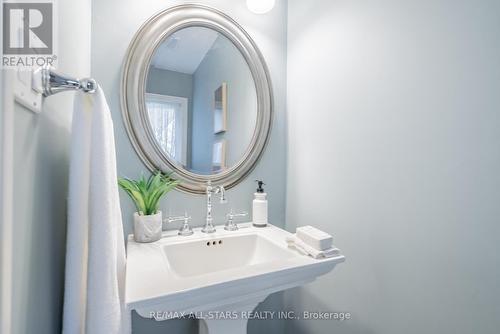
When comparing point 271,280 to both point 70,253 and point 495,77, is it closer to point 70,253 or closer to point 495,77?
point 70,253

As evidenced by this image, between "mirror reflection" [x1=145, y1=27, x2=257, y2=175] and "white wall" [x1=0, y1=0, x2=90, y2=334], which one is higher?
"mirror reflection" [x1=145, y1=27, x2=257, y2=175]

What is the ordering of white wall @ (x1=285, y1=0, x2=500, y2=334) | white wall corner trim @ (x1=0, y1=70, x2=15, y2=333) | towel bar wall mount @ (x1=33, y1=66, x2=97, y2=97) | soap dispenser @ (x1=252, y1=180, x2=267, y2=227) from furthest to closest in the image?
soap dispenser @ (x1=252, y1=180, x2=267, y2=227)
white wall @ (x1=285, y1=0, x2=500, y2=334)
towel bar wall mount @ (x1=33, y1=66, x2=97, y2=97)
white wall corner trim @ (x1=0, y1=70, x2=15, y2=333)

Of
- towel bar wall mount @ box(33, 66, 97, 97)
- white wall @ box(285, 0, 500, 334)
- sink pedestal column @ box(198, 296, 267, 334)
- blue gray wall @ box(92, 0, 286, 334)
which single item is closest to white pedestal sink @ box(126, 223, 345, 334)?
sink pedestal column @ box(198, 296, 267, 334)

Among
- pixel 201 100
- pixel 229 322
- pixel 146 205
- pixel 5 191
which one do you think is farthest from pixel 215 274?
pixel 201 100

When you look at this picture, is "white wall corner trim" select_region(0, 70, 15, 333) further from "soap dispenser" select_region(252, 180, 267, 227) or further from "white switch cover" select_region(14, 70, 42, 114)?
"soap dispenser" select_region(252, 180, 267, 227)

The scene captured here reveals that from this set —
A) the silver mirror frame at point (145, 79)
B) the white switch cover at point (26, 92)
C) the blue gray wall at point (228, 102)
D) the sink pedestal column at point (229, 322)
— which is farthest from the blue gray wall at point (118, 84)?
the white switch cover at point (26, 92)

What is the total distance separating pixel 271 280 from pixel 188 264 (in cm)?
43

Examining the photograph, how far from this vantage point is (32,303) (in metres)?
0.46

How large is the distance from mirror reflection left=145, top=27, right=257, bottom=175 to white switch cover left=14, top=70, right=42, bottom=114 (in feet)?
2.18

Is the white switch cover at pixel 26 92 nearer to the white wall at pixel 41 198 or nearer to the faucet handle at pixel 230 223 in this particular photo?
the white wall at pixel 41 198

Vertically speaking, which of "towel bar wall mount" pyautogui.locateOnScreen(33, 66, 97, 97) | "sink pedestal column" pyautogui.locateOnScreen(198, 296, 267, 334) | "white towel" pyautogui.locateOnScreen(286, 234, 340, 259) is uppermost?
"towel bar wall mount" pyautogui.locateOnScreen(33, 66, 97, 97)

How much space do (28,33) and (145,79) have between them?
670 mm

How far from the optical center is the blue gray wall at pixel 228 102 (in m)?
1.21

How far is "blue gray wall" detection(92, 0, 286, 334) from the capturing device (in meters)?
1.04
